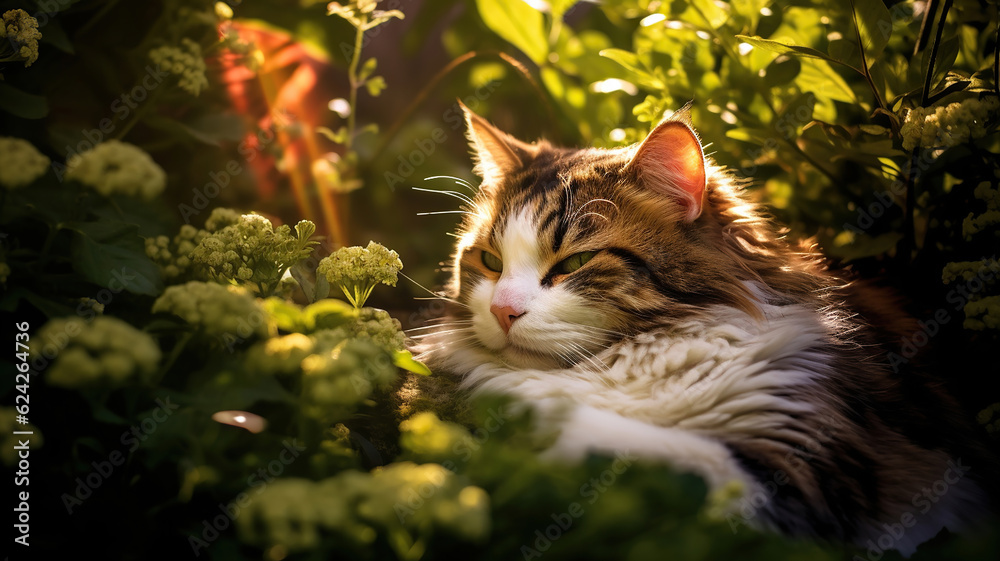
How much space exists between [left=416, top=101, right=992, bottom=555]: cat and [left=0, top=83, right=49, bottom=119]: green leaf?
697mm

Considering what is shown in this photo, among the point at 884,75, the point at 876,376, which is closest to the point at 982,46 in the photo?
the point at 884,75

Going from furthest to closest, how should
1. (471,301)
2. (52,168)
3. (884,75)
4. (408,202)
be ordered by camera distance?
(408,202) < (471,301) < (884,75) < (52,168)

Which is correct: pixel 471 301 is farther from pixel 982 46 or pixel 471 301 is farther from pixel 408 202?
pixel 982 46

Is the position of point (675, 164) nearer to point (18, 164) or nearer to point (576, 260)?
point (576, 260)

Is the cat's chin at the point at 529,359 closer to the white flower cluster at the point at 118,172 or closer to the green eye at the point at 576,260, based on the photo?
the green eye at the point at 576,260

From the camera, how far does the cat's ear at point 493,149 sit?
1.36 metres

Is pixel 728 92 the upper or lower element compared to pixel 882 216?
upper

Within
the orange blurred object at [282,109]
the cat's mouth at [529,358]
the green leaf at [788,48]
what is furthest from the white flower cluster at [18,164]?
the green leaf at [788,48]

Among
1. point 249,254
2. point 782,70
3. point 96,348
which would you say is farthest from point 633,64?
point 96,348

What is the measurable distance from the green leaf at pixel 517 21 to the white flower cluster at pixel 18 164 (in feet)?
3.78

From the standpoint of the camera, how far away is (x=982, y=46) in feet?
3.88

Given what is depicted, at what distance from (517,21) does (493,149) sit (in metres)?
0.39

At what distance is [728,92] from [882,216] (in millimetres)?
410

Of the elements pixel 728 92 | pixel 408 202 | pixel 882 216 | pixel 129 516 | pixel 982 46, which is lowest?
pixel 408 202
